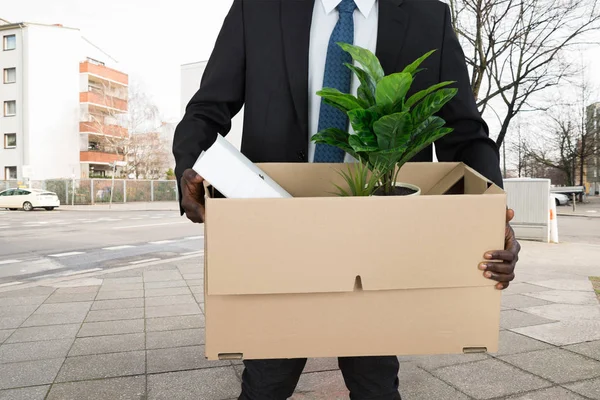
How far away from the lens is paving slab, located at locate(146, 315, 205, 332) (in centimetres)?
426

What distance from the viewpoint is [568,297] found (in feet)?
17.7

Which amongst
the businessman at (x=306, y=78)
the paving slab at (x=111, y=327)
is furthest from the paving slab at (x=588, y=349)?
the paving slab at (x=111, y=327)

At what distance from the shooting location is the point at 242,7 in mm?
1879

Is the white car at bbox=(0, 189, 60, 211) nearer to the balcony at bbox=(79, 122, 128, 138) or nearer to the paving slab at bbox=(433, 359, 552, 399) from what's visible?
the balcony at bbox=(79, 122, 128, 138)

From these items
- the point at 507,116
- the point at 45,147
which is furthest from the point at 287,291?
the point at 45,147

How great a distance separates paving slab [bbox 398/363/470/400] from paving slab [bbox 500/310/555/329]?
1.34 metres

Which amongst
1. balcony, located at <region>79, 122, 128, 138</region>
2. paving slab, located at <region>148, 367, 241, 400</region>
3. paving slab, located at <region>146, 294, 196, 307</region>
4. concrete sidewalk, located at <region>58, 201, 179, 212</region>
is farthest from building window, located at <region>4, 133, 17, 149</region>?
→ paving slab, located at <region>148, 367, 241, 400</region>

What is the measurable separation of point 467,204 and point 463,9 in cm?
1432

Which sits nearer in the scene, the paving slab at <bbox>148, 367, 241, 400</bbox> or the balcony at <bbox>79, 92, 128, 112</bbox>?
the paving slab at <bbox>148, 367, 241, 400</bbox>

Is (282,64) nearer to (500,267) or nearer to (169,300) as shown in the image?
(500,267)

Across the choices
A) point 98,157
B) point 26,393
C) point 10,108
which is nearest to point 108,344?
point 26,393

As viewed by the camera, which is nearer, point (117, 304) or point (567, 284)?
point (117, 304)

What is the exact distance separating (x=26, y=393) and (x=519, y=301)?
424 cm

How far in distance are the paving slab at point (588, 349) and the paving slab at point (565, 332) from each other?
7 cm
